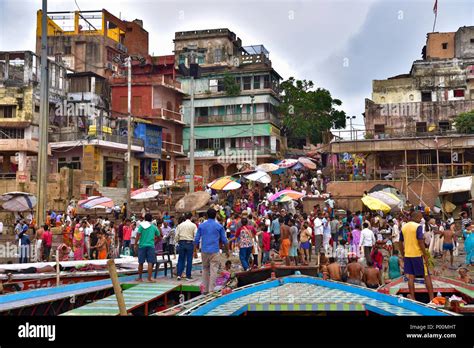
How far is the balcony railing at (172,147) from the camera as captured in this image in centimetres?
4675

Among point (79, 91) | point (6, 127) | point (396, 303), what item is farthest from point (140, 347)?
point (79, 91)

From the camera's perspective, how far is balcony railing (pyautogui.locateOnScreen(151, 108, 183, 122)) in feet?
150

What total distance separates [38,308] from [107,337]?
552cm

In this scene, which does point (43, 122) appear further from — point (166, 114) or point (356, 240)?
point (166, 114)

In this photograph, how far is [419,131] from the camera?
39.8m

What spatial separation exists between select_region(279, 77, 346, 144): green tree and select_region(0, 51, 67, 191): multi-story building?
2156cm

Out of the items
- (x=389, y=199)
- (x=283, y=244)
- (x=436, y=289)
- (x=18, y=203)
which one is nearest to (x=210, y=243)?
(x=436, y=289)

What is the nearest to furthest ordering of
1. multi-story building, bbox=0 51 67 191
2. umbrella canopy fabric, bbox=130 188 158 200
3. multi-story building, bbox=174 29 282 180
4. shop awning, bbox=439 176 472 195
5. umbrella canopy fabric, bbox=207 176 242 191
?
umbrella canopy fabric, bbox=207 176 242 191 < umbrella canopy fabric, bbox=130 188 158 200 < shop awning, bbox=439 176 472 195 < multi-story building, bbox=0 51 67 191 < multi-story building, bbox=174 29 282 180

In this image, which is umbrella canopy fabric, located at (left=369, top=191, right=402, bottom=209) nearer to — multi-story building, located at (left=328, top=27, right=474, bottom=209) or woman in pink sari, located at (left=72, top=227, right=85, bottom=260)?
multi-story building, located at (left=328, top=27, right=474, bottom=209)

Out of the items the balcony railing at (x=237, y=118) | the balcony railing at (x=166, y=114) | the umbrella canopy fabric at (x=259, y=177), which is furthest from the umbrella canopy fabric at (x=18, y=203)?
the balcony railing at (x=237, y=118)

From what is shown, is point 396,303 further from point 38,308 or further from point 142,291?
point 38,308

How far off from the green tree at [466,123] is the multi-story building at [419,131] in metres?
0.44

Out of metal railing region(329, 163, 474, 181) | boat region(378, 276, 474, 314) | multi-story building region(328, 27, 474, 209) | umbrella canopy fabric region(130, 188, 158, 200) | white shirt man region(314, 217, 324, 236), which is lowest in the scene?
boat region(378, 276, 474, 314)

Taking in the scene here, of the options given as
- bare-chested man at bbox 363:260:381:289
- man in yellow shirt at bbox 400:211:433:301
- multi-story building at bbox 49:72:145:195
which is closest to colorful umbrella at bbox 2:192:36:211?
multi-story building at bbox 49:72:145:195
